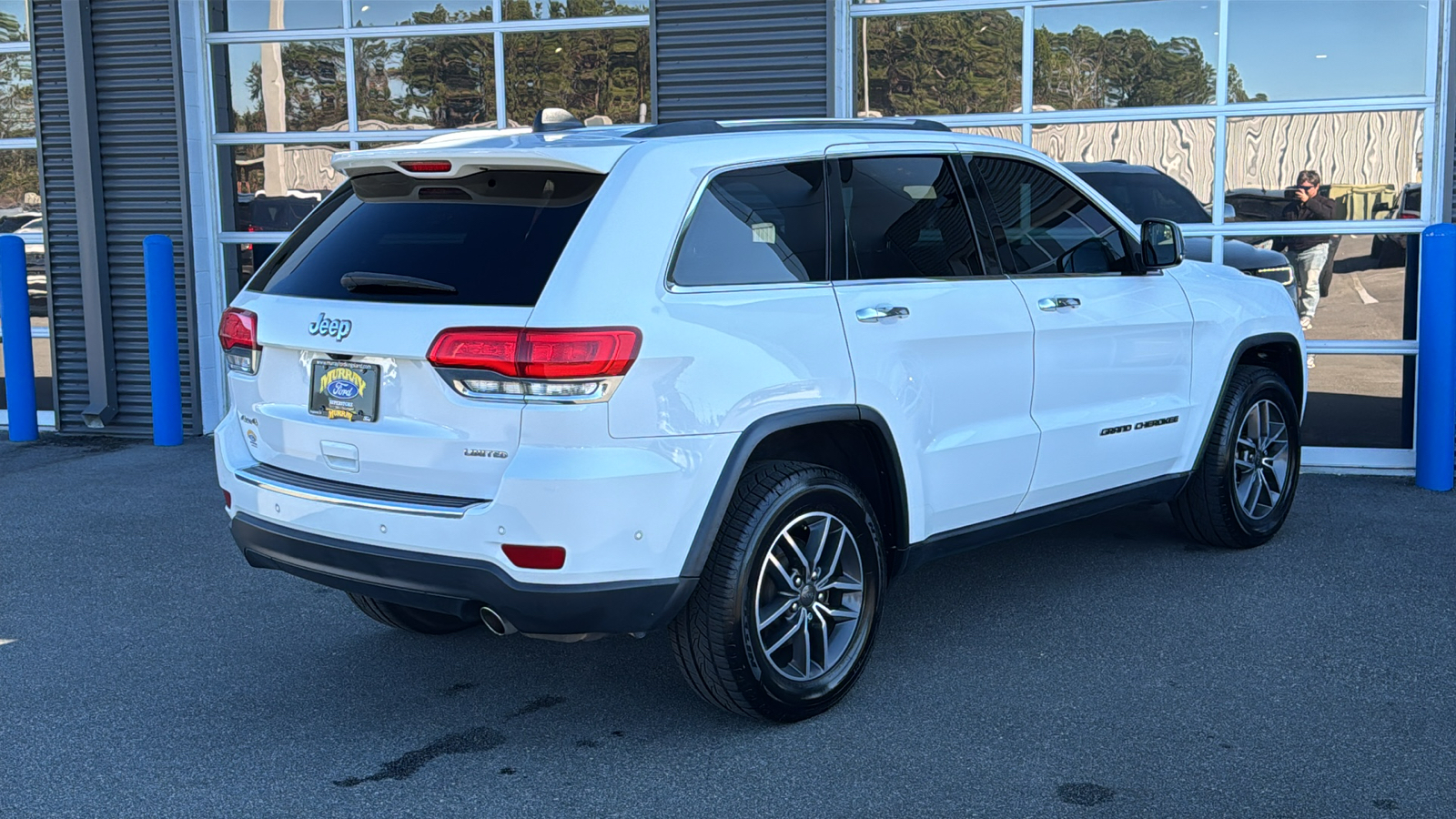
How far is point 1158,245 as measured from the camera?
533 centimetres

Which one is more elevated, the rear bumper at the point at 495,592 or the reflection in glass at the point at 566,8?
the reflection in glass at the point at 566,8

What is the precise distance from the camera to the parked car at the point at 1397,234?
7.80 meters

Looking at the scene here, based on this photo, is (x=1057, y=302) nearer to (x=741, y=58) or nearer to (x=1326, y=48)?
(x=1326, y=48)

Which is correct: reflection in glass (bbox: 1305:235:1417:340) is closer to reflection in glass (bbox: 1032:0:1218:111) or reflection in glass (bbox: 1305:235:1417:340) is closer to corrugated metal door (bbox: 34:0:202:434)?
reflection in glass (bbox: 1032:0:1218:111)

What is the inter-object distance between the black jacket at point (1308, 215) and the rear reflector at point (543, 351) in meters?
5.73

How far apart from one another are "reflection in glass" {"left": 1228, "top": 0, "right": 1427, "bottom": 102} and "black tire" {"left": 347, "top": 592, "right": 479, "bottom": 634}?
5.59m

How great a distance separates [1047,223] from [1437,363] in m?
3.40

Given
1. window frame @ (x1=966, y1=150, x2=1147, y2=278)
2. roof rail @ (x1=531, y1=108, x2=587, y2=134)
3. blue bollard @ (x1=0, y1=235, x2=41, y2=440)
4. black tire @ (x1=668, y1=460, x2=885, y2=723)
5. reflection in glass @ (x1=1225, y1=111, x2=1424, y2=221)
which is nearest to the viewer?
black tire @ (x1=668, y1=460, x2=885, y2=723)

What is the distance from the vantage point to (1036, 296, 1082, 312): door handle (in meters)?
4.85

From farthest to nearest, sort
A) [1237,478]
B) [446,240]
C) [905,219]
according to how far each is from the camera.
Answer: [1237,478], [905,219], [446,240]

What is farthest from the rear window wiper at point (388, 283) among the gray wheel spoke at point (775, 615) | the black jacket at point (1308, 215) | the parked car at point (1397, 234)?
the parked car at point (1397, 234)

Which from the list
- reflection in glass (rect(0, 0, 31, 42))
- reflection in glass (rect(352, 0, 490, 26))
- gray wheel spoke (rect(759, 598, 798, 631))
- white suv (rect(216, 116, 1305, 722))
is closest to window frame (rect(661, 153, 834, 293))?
white suv (rect(216, 116, 1305, 722))

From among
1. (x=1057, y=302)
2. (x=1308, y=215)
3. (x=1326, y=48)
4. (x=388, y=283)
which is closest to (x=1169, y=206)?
(x=1308, y=215)

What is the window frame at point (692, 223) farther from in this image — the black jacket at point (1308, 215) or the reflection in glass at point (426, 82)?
the reflection in glass at point (426, 82)
